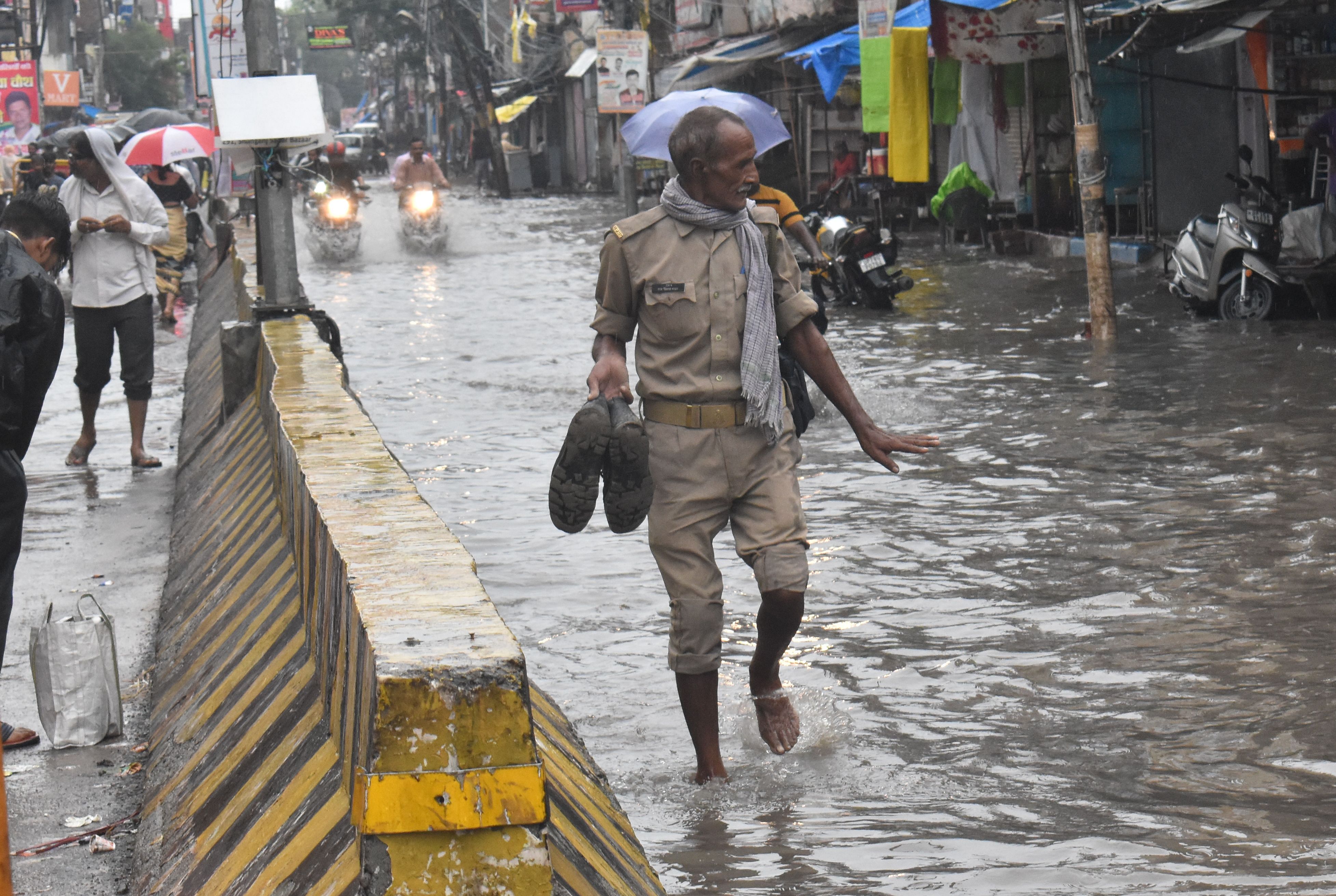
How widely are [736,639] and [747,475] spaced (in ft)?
5.39

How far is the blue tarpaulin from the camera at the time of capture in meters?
20.1

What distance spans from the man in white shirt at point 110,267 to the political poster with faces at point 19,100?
3325 cm

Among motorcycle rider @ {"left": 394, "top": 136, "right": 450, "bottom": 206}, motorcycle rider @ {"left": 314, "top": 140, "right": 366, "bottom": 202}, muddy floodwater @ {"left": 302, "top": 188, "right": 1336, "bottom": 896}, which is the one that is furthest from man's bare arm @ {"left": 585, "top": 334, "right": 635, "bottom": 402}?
motorcycle rider @ {"left": 394, "top": 136, "right": 450, "bottom": 206}

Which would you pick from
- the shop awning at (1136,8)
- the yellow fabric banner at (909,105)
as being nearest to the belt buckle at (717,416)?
the shop awning at (1136,8)

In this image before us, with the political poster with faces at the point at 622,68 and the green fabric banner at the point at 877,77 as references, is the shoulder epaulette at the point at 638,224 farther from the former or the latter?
the political poster with faces at the point at 622,68

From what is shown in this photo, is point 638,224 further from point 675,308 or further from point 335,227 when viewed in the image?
point 335,227

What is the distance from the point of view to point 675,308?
4254 millimetres

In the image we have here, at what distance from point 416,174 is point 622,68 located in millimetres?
3755

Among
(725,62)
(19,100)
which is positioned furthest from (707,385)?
(19,100)

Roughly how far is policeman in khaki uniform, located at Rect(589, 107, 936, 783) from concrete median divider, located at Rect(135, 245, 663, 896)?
0.56 meters

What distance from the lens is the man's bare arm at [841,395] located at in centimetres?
427

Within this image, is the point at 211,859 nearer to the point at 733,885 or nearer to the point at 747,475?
the point at 733,885

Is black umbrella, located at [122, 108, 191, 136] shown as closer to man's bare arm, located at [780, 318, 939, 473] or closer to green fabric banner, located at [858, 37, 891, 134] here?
green fabric banner, located at [858, 37, 891, 134]

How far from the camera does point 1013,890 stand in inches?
146
